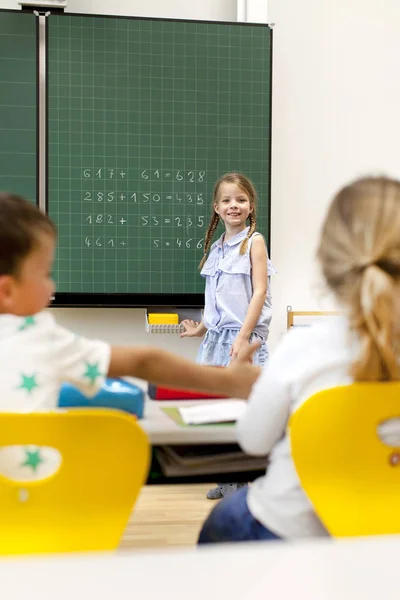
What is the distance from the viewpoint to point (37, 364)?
1104 millimetres

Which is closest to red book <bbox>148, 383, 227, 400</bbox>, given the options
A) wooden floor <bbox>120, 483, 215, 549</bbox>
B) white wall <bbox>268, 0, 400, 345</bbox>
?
wooden floor <bbox>120, 483, 215, 549</bbox>

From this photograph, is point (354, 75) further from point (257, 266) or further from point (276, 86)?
point (257, 266)

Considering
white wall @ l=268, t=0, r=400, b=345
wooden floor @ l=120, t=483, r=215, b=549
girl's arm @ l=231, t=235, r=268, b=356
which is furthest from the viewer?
white wall @ l=268, t=0, r=400, b=345

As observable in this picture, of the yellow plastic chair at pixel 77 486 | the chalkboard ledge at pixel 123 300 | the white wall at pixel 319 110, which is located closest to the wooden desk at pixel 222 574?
the yellow plastic chair at pixel 77 486

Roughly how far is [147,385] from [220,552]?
1.22m

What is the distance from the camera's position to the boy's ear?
1208 millimetres

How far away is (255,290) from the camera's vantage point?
9.87 feet

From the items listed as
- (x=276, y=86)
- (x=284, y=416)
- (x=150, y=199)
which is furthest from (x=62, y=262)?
(x=284, y=416)

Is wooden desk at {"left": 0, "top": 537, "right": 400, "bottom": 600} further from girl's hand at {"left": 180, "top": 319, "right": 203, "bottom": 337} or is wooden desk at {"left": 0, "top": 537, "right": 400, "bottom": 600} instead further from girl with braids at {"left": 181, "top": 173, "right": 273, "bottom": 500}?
girl's hand at {"left": 180, "top": 319, "right": 203, "bottom": 337}

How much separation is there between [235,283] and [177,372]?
1925 mm

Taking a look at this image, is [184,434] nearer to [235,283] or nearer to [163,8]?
[235,283]

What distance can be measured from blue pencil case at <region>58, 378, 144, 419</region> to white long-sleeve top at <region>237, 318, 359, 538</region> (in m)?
0.24

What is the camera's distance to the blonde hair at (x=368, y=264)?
1.08 meters

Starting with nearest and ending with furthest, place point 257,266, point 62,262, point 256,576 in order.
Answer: point 256,576 < point 257,266 < point 62,262
